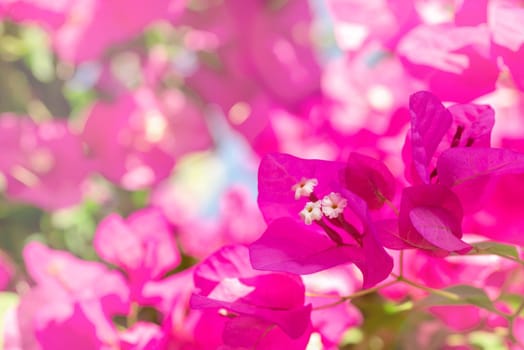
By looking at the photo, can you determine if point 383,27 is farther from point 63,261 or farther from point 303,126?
point 63,261

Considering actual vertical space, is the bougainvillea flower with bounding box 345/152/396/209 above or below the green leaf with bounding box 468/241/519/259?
above

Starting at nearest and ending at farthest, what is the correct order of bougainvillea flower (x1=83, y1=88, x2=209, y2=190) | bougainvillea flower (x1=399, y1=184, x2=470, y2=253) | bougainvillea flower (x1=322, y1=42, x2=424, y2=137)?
bougainvillea flower (x1=399, y1=184, x2=470, y2=253)
bougainvillea flower (x1=322, y1=42, x2=424, y2=137)
bougainvillea flower (x1=83, y1=88, x2=209, y2=190)

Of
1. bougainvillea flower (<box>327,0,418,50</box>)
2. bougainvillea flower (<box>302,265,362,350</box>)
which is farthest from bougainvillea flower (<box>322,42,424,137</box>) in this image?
bougainvillea flower (<box>302,265,362,350</box>)

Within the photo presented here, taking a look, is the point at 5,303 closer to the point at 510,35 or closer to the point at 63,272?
the point at 63,272

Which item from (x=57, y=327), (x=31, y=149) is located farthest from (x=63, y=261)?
(x=31, y=149)

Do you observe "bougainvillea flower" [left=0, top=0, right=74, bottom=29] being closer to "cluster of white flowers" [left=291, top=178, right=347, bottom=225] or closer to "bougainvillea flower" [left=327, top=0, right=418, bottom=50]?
"bougainvillea flower" [left=327, top=0, right=418, bottom=50]

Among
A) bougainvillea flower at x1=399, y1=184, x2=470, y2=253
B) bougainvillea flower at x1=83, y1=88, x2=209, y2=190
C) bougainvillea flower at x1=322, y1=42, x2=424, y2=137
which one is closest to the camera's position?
bougainvillea flower at x1=399, y1=184, x2=470, y2=253

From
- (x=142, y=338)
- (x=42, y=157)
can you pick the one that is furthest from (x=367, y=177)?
(x=42, y=157)
